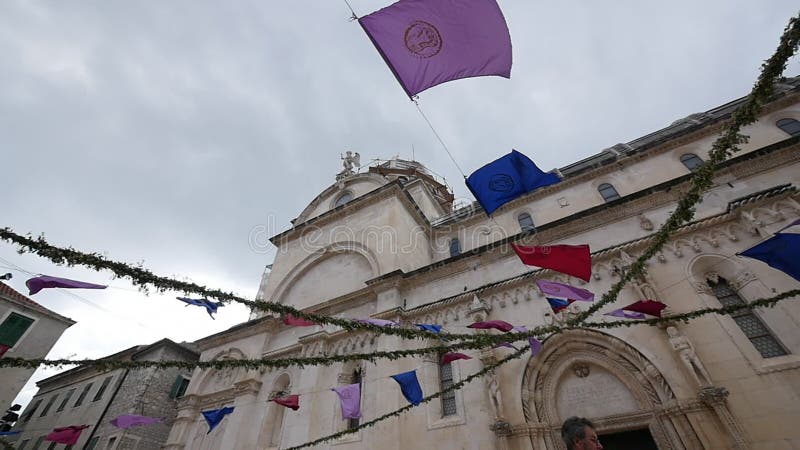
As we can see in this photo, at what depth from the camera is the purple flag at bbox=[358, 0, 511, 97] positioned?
6.10 m

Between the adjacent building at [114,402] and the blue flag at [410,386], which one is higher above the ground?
the adjacent building at [114,402]

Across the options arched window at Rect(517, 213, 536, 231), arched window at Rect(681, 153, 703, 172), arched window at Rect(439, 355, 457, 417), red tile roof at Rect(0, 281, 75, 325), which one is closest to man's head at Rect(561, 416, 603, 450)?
arched window at Rect(439, 355, 457, 417)

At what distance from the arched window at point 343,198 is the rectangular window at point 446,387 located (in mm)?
12613

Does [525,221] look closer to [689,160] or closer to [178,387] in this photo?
[689,160]

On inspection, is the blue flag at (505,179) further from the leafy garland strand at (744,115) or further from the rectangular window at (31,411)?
the rectangular window at (31,411)

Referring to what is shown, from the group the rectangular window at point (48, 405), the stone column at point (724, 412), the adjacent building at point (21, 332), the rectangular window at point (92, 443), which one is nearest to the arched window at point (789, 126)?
the stone column at point (724, 412)

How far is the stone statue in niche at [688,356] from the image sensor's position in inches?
312

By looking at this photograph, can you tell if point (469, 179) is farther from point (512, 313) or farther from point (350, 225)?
point (350, 225)

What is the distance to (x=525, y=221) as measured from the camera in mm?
16609

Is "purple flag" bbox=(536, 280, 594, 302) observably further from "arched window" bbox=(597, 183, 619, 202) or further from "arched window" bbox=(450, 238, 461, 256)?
"arched window" bbox=(450, 238, 461, 256)

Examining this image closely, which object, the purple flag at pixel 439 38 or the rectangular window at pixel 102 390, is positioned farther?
the rectangular window at pixel 102 390

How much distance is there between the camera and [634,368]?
30.0 feet

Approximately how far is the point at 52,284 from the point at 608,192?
18.5m

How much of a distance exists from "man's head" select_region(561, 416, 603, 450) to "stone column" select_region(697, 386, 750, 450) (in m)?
5.61
